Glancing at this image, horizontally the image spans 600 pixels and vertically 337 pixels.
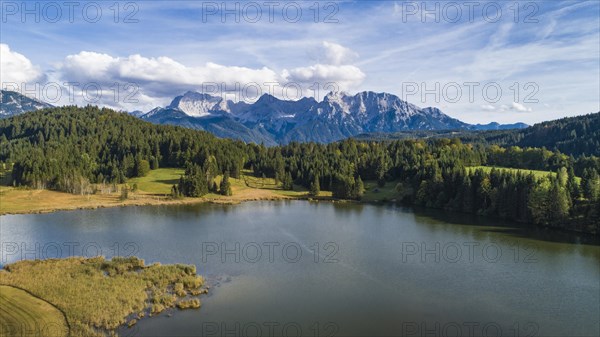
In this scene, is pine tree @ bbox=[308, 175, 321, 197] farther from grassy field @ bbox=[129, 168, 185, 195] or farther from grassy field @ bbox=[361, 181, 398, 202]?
grassy field @ bbox=[129, 168, 185, 195]

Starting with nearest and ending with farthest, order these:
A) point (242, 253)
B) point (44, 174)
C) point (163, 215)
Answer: point (242, 253) → point (163, 215) → point (44, 174)

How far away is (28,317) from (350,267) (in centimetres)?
3732

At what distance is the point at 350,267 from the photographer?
58.2 metres

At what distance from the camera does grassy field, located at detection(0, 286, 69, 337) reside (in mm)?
36719

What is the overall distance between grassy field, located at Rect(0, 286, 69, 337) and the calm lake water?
7.20 metres

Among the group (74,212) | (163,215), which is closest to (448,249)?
(163,215)

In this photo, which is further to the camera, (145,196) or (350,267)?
(145,196)

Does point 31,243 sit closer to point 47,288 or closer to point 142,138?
point 47,288

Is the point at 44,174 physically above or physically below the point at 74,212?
above

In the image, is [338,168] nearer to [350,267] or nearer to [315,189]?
[315,189]

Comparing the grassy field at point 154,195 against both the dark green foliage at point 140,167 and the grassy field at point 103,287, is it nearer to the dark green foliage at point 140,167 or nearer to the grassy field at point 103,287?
the dark green foliage at point 140,167

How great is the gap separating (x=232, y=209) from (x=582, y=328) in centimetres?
8481

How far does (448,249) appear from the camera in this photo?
68.6 meters

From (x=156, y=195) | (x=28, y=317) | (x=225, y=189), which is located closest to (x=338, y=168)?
(x=225, y=189)
